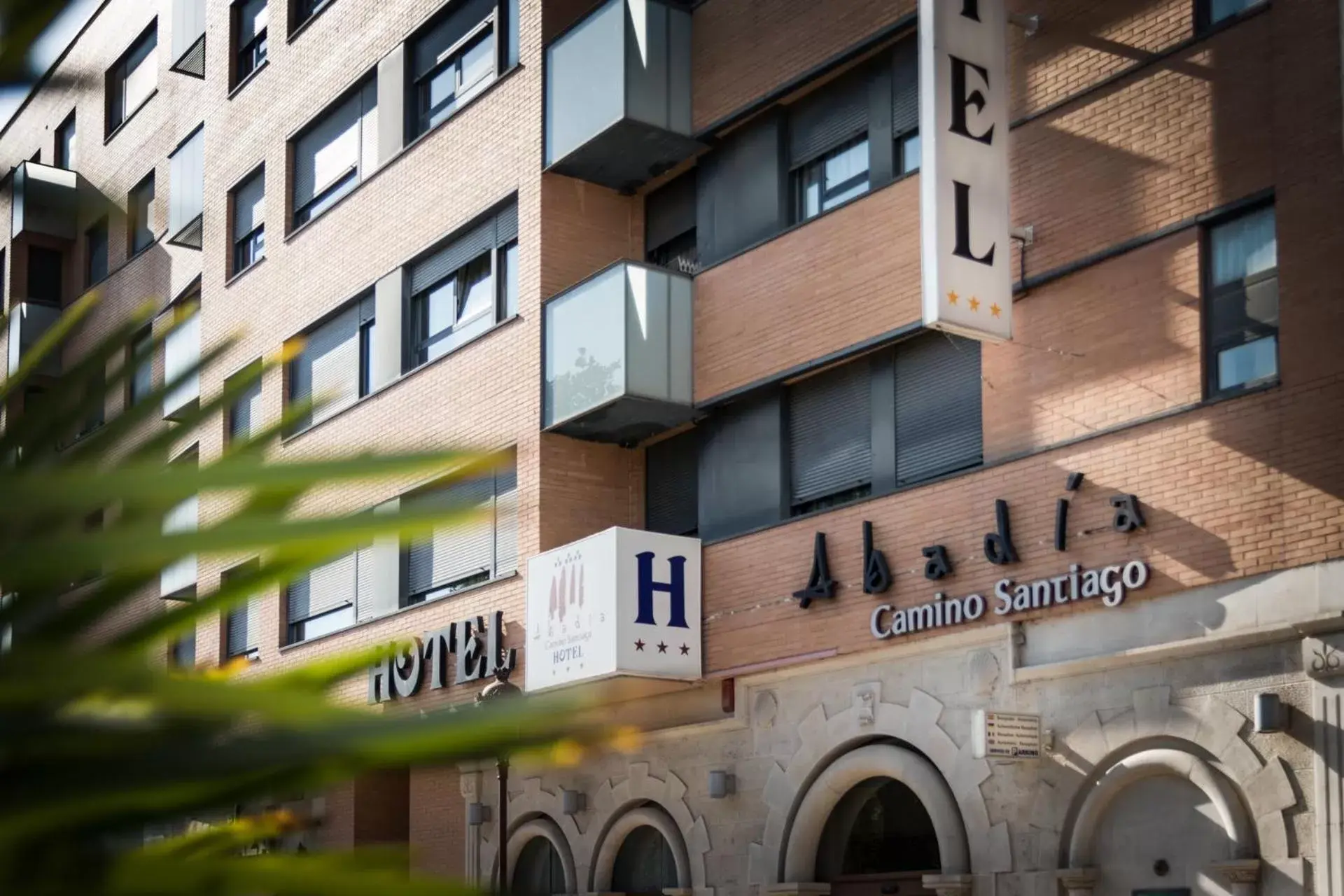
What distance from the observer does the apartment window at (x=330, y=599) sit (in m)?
24.0

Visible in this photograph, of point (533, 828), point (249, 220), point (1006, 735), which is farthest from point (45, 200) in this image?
point (249, 220)

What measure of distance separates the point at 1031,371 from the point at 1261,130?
254 cm

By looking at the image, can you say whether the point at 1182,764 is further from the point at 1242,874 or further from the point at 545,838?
the point at 545,838

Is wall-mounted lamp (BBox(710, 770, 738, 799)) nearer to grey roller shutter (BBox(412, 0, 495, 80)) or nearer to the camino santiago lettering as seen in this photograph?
the camino santiago lettering

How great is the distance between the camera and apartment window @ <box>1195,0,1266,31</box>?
13.6 meters

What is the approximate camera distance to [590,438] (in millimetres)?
20062

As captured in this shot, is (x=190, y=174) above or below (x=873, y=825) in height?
above

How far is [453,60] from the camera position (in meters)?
23.0

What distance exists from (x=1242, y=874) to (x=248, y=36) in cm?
2185

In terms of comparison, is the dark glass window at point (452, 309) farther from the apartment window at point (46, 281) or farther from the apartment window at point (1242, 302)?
the apartment window at point (46, 281)

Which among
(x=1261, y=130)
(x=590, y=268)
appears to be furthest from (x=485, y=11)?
(x=1261, y=130)

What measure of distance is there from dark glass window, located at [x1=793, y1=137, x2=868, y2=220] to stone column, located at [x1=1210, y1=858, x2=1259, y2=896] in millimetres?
6770

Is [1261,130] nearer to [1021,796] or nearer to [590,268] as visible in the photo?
[1021,796]

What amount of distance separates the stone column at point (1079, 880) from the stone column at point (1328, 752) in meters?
1.85
